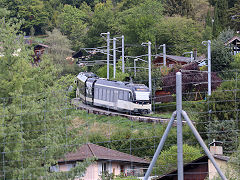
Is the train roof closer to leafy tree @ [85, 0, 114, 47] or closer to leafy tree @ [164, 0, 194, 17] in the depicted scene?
leafy tree @ [85, 0, 114, 47]

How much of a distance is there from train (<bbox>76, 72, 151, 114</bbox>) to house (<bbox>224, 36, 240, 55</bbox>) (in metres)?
12.9

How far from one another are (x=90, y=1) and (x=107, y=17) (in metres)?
25.9

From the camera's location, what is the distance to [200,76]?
35.9 m

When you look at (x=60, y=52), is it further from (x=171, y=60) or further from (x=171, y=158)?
(x=171, y=158)

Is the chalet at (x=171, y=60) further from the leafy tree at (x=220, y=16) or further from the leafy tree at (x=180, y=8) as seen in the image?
the leafy tree at (x=180, y=8)

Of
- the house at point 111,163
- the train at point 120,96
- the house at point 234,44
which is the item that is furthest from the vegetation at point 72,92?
the house at point 234,44

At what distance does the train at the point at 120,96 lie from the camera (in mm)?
30453

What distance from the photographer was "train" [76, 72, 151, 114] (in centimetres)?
3045

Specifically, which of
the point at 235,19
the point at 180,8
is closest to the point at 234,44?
the point at 235,19

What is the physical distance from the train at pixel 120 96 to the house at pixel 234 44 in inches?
506

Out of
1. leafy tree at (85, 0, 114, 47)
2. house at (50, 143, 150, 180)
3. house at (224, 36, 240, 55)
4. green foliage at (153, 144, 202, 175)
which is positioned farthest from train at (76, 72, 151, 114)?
leafy tree at (85, 0, 114, 47)

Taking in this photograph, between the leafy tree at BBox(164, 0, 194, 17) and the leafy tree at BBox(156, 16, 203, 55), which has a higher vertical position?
the leafy tree at BBox(164, 0, 194, 17)

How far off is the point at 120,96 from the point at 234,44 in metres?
15.5

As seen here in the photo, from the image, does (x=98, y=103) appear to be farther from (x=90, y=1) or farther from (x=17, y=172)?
(x=90, y=1)
